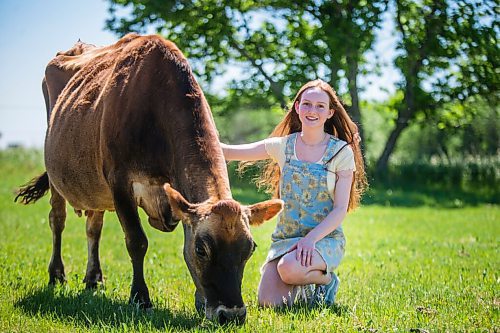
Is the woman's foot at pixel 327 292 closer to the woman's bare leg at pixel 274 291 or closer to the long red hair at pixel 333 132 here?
the woman's bare leg at pixel 274 291

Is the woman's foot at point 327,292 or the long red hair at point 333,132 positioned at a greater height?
the long red hair at point 333,132

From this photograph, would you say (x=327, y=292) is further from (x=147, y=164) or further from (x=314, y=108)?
(x=147, y=164)

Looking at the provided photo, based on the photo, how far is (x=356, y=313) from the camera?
5590 mm

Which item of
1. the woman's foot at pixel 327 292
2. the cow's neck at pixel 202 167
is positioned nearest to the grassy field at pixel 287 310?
the woman's foot at pixel 327 292

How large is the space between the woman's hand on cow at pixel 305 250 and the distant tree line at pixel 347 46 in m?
18.3

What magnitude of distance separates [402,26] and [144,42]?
66.1 ft

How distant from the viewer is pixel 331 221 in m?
6.02

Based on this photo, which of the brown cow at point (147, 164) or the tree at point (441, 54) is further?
the tree at point (441, 54)

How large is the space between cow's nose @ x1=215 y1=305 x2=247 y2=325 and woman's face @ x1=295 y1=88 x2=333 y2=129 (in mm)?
2191

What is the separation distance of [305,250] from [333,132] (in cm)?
147

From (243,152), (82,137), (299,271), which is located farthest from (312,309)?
(82,137)

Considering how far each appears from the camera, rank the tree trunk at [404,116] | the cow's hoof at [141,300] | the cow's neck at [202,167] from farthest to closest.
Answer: the tree trunk at [404,116]
the cow's hoof at [141,300]
the cow's neck at [202,167]

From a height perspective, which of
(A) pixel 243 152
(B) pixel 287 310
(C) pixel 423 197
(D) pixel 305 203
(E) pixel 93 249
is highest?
(A) pixel 243 152

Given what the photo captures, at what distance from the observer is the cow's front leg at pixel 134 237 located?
6098 mm
